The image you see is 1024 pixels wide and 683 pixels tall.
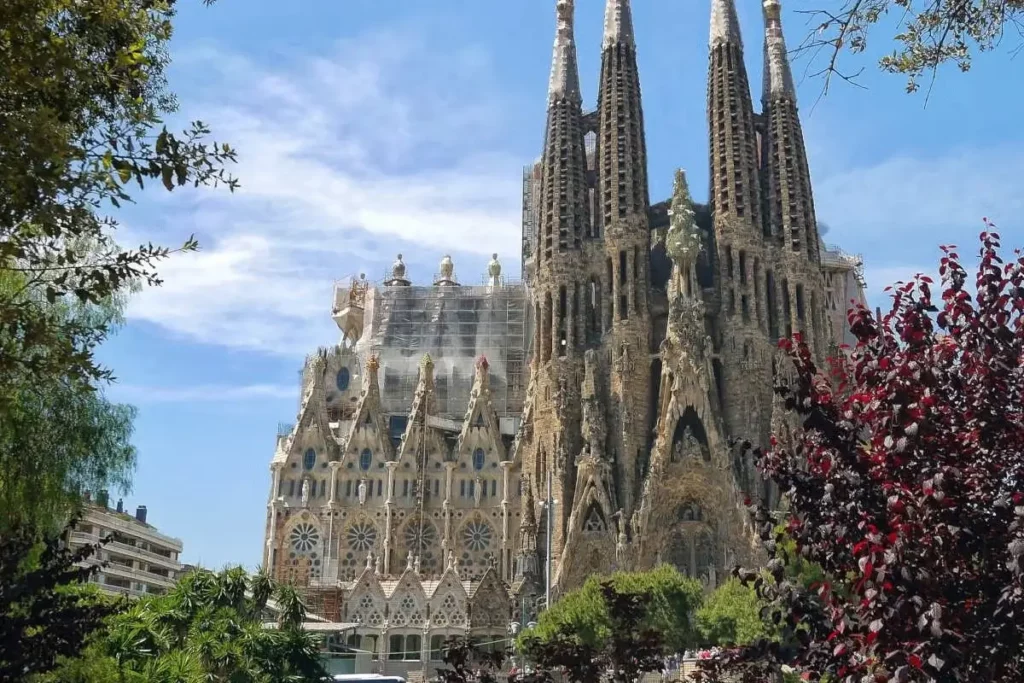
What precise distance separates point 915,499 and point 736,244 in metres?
45.6

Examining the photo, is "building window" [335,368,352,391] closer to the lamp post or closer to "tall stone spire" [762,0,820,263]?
the lamp post

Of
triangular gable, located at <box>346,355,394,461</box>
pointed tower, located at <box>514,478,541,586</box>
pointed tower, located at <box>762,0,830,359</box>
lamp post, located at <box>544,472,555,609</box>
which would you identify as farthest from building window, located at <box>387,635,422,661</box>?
pointed tower, located at <box>762,0,830,359</box>

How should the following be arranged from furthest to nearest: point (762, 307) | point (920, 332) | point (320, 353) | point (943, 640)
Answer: point (320, 353)
point (762, 307)
point (920, 332)
point (943, 640)

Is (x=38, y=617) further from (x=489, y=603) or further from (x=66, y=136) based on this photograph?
(x=489, y=603)

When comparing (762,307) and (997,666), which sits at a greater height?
(762,307)

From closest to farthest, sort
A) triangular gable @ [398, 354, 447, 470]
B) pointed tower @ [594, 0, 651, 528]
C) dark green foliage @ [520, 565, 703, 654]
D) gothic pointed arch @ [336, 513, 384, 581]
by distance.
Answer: dark green foliage @ [520, 565, 703, 654] < pointed tower @ [594, 0, 651, 528] < gothic pointed arch @ [336, 513, 384, 581] < triangular gable @ [398, 354, 447, 470]

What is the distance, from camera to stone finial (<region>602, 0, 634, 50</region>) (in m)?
57.2

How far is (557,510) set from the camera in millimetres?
49688

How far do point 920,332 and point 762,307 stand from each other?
43683 millimetres

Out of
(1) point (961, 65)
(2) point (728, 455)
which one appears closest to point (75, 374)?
(1) point (961, 65)

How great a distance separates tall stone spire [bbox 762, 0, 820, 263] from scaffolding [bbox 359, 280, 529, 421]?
605 inches

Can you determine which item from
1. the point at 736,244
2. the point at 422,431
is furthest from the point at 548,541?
the point at 736,244

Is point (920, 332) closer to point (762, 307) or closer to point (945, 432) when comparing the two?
point (945, 432)

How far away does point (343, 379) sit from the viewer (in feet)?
203
